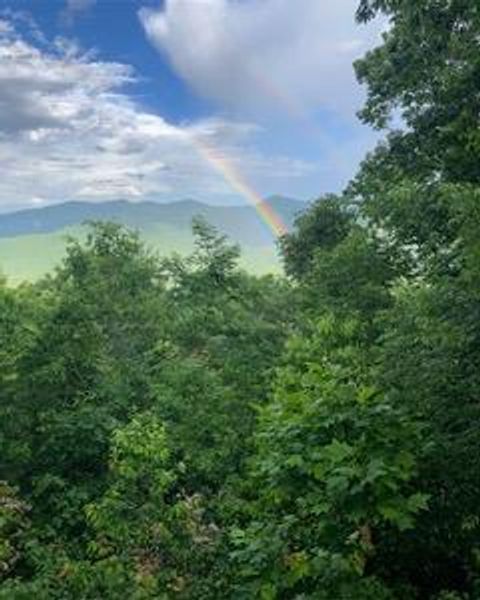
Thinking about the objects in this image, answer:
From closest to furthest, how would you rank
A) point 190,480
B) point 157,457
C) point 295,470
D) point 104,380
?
point 295,470 → point 157,457 → point 190,480 → point 104,380

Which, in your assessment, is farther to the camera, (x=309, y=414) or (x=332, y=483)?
(x=309, y=414)

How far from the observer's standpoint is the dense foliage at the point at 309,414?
439 inches

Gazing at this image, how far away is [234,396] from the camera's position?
80.2 ft

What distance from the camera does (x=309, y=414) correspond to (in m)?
11.5

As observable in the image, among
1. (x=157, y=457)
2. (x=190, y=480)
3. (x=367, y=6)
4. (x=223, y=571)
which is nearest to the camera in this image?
(x=223, y=571)

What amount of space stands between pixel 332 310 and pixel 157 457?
8.90 m

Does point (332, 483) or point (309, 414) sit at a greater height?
point (309, 414)

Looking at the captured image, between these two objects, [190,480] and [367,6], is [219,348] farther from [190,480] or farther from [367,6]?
[367,6]

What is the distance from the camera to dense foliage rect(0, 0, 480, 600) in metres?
11.2

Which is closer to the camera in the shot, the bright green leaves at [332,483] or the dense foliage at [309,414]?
the bright green leaves at [332,483]

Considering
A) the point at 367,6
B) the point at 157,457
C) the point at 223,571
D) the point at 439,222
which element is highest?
the point at 367,6

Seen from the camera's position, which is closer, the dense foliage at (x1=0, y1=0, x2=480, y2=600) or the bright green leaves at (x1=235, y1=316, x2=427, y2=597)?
the bright green leaves at (x1=235, y1=316, x2=427, y2=597)

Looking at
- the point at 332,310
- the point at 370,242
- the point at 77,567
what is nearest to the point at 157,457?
the point at 77,567

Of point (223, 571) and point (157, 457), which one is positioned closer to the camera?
point (223, 571)
